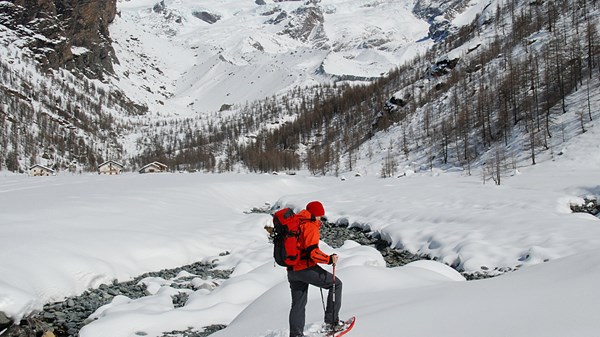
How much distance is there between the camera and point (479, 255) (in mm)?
18188

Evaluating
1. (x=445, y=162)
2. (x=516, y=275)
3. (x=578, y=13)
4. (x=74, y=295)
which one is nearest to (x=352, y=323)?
(x=516, y=275)

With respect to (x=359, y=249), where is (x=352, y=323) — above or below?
above

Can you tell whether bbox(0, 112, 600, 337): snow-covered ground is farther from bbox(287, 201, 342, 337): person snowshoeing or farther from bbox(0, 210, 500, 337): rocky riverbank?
bbox(287, 201, 342, 337): person snowshoeing

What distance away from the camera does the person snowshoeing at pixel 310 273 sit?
693 cm

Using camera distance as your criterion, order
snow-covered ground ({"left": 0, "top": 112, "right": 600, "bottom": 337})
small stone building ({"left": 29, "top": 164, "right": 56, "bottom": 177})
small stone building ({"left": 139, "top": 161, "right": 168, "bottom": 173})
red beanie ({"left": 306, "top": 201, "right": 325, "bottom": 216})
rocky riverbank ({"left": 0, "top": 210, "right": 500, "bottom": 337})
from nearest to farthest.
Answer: red beanie ({"left": 306, "top": 201, "right": 325, "bottom": 216}) → snow-covered ground ({"left": 0, "top": 112, "right": 600, "bottom": 337}) → rocky riverbank ({"left": 0, "top": 210, "right": 500, "bottom": 337}) → small stone building ({"left": 29, "top": 164, "right": 56, "bottom": 177}) → small stone building ({"left": 139, "top": 161, "right": 168, "bottom": 173})

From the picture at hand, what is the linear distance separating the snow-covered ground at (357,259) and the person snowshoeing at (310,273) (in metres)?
0.64

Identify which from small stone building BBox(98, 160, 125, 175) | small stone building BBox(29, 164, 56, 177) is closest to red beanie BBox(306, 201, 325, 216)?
small stone building BBox(98, 160, 125, 175)

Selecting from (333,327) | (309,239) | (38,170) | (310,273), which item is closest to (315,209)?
(309,239)

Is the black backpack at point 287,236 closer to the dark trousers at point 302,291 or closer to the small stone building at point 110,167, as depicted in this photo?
the dark trousers at point 302,291

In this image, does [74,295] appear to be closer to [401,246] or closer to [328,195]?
[401,246]

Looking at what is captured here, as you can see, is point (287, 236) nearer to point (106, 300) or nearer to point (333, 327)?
point (333, 327)

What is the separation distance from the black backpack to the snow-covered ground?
177 centimetres

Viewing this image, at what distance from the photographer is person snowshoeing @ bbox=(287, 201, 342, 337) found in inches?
273

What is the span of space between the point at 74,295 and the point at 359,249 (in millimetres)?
12546
